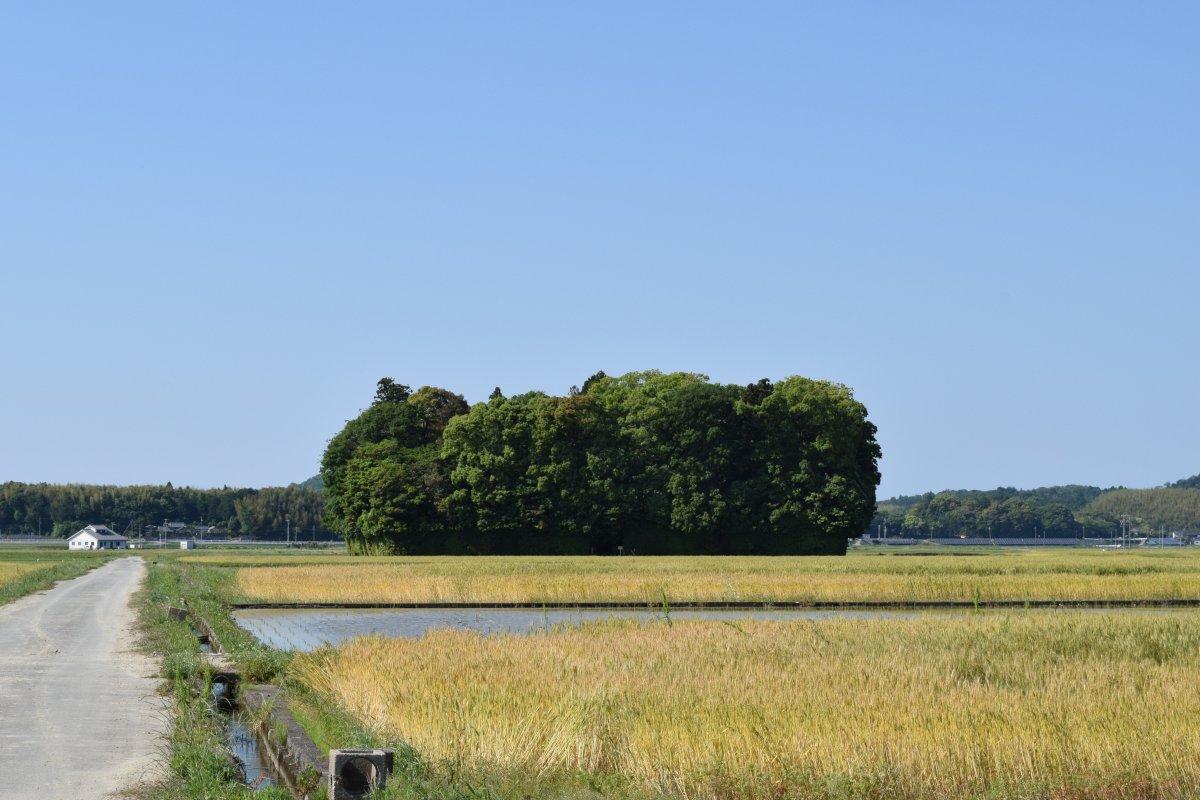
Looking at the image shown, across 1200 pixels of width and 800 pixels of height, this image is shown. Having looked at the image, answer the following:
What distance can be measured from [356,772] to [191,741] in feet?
11.2

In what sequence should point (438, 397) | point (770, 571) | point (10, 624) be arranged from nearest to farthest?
point (10, 624), point (770, 571), point (438, 397)

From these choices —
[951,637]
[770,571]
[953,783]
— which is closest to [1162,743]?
[953,783]

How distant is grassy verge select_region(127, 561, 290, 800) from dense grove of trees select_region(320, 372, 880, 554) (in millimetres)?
69380

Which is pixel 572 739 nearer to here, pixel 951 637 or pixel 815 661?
pixel 815 661

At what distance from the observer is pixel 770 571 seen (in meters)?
56.7

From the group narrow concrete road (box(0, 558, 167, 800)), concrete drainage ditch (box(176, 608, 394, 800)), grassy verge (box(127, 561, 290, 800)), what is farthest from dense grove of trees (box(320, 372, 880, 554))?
concrete drainage ditch (box(176, 608, 394, 800))

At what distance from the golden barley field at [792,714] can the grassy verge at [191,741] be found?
4.71ft

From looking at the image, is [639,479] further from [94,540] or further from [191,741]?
[94,540]

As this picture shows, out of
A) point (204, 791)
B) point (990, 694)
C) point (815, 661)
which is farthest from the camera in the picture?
point (815, 661)

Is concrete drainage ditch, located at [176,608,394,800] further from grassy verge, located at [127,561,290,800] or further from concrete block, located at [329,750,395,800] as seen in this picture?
grassy verge, located at [127,561,290,800]

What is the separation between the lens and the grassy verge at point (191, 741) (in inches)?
446

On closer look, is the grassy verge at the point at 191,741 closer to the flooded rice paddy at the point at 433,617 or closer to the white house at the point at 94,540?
the flooded rice paddy at the point at 433,617

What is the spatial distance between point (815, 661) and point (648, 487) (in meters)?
78.9

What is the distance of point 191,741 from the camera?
13.3 metres
